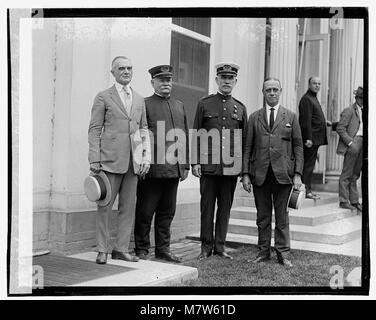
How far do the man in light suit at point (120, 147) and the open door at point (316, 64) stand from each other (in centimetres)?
196

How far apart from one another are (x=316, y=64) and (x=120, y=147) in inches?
124

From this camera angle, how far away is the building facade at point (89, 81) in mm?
4680

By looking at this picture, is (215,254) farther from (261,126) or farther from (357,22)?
(357,22)

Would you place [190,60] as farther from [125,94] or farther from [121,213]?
[121,213]

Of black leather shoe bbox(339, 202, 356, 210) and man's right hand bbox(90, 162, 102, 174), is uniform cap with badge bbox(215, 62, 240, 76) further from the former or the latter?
black leather shoe bbox(339, 202, 356, 210)

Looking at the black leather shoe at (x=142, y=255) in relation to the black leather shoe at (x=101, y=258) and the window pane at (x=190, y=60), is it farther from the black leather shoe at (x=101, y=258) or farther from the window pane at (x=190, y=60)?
the window pane at (x=190, y=60)

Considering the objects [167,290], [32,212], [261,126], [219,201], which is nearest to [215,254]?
[219,201]

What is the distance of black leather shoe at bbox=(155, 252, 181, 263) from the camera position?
16.1 feet

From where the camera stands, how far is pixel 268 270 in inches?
191

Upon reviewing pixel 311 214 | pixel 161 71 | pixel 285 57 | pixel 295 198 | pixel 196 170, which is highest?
pixel 285 57

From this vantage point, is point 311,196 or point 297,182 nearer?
point 297,182

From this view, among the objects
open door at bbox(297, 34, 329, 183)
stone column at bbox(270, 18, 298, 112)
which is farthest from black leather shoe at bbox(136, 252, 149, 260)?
open door at bbox(297, 34, 329, 183)

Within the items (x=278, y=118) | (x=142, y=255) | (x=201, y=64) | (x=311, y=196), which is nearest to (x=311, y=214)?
(x=311, y=196)

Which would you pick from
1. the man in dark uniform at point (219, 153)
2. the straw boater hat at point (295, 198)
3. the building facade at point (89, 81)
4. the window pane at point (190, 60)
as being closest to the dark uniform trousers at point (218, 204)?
the man in dark uniform at point (219, 153)
